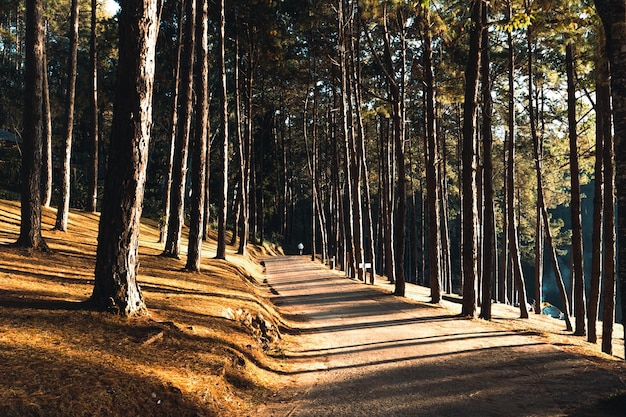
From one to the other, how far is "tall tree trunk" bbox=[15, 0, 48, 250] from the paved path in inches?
274

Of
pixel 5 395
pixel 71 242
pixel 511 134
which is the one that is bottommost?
pixel 5 395

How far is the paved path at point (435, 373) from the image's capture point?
578cm

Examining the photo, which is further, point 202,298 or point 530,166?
point 530,166

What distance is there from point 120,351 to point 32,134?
24.6 feet

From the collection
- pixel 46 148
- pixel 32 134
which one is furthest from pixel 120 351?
pixel 46 148

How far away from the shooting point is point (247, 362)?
24.9ft

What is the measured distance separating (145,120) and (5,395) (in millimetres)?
4377

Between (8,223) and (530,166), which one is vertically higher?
(530,166)

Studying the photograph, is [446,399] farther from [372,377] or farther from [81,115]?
[81,115]

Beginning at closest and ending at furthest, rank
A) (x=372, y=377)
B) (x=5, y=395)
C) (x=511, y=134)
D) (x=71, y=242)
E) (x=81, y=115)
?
Answer: 1. (x=5, y=395)
2. (x=372, y=377)
3. (x=71, y=242)
4. (x=511, y=134)
5. (x=81, y=115)

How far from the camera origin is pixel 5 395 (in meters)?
4.29

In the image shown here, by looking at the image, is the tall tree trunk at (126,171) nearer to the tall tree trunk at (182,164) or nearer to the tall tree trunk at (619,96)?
the tall tree trunk at (619,96)

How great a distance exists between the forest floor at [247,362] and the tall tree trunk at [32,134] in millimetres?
620

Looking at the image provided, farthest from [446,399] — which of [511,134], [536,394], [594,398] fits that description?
[511,134]
